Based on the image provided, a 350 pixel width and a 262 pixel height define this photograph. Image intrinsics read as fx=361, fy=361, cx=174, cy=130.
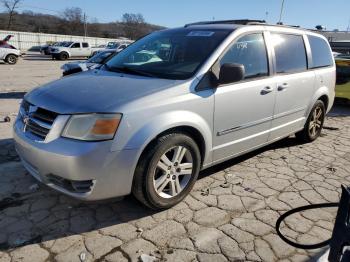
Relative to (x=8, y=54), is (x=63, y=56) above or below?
below

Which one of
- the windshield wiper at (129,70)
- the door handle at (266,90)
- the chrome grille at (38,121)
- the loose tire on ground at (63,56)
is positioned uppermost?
the windshield wiper at (129,70)

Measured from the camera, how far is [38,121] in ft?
10.6

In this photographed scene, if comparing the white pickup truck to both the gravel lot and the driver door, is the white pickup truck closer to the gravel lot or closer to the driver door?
the gravel lot

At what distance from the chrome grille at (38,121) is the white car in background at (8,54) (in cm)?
2193

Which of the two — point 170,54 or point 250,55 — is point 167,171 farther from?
point 250,55

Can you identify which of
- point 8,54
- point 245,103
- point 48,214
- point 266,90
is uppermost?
point 266,90

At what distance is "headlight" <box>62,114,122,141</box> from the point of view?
2951mm

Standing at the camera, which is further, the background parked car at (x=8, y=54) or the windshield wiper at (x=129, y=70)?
the background parked car at (x=8, y=54)

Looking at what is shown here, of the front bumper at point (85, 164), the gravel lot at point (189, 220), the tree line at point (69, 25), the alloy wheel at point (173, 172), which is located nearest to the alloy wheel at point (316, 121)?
the gravel lot at point (189, 220)

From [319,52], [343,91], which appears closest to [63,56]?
[343,91]

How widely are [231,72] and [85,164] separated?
1723mm

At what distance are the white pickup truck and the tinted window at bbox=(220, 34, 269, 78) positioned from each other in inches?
1206

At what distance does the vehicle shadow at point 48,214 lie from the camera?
3154 mm

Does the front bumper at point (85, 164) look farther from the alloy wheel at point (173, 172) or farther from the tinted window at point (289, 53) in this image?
the tinted window at point (289, 53)
